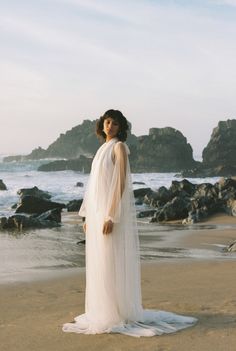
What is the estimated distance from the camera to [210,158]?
2908 inches

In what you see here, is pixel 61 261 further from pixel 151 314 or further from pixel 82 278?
pixel 151 314

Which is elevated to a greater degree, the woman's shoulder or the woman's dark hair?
the woman's dark hair

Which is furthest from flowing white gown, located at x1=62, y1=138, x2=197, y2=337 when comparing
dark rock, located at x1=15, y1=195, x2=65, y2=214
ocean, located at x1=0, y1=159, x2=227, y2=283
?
dark rock, located at x1=15, y1=195, x2=65, y2=214

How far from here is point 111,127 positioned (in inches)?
216

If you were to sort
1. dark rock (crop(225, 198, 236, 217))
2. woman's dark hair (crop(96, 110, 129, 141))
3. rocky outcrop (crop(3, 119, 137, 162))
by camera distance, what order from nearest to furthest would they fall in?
woman's dark hair (crop(96, 110, 129, 141)) → dark rock (crop(225, 198, 236, 217)) → rocky outcrop (crop(3, 119, 137, 162))

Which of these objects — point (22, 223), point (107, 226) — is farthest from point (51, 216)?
point (107, 226)

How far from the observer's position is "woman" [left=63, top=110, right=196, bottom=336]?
530 centimetres

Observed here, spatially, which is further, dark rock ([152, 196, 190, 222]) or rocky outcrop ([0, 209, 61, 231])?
dark rock ([152, 196, 190, 222])

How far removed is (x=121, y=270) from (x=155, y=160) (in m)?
73.4

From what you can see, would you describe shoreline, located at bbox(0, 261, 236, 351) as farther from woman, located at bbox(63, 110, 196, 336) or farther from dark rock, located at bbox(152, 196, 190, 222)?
dark rock, located at bbox(152, 196, 190, 222)

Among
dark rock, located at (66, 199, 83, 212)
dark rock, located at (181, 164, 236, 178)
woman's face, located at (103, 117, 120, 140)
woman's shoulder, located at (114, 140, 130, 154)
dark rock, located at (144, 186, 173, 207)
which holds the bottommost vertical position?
dark rock, located at (66, 199, 83, 212)

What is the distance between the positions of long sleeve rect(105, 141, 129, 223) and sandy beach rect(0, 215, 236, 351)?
3.55ft

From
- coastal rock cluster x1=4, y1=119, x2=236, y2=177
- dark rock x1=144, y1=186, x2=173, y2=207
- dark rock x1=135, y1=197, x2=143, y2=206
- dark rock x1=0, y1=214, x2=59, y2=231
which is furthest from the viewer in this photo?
coastal rock cluster x1=4, y1=119, x2=236, y2=177

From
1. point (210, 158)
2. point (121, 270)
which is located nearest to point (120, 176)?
point (121, 270)
